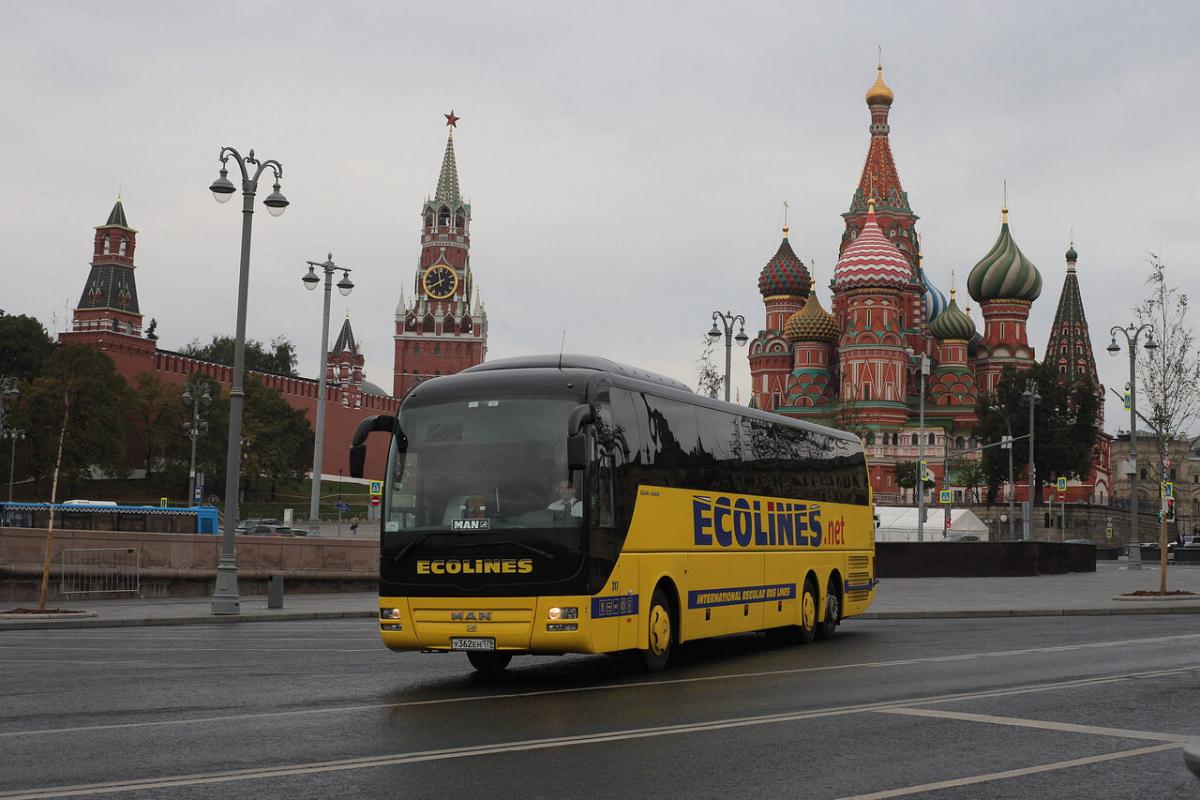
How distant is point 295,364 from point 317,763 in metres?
153

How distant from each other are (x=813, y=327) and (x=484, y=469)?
344 feet

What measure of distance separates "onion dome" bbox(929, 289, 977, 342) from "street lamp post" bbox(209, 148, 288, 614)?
315 ft

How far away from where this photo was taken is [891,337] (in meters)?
110

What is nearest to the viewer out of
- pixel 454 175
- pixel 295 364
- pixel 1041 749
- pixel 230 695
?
pixel 1041 749

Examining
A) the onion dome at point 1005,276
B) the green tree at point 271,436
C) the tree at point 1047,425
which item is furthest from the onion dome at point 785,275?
A: the green tree at point 271,436

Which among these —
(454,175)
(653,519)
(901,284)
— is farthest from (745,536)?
(454,175)

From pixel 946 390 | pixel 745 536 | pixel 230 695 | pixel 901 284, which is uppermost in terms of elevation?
pixel 901 284

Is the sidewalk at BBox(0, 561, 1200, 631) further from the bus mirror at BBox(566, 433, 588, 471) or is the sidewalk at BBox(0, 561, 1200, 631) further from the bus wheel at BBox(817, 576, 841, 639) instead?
the bus mirror at BBox(566, 433, 588, 471)

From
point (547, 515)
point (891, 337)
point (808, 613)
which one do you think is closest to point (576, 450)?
point (547, 515)

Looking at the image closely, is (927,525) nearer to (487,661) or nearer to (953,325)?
(953,325)

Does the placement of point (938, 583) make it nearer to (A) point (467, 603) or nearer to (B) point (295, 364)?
(A) point (467, 603)

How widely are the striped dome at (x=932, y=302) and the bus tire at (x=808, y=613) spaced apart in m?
108

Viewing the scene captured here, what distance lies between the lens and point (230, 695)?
1277 centimetres

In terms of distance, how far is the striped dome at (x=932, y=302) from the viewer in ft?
418
